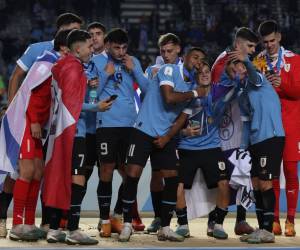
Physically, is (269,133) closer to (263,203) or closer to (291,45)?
(263,203)

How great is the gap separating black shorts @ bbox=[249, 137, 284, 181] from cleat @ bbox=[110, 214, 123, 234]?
1.28 meters

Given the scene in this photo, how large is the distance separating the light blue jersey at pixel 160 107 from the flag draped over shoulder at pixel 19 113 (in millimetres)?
811

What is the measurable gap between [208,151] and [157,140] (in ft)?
1.98

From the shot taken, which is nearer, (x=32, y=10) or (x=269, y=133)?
(x=269, y=133)

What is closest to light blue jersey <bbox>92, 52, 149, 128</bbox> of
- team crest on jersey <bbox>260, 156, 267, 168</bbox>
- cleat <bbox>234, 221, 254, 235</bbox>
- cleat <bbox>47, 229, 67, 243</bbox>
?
cleat <bbox>47, 229, 67, 243</bbox>

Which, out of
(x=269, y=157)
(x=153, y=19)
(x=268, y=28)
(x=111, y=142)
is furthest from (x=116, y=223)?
(x=153, y=19)

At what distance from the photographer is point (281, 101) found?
761 centimetres

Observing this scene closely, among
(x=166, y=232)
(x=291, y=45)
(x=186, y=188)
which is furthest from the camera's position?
(x=291, y=45)

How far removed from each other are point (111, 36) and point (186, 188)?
1.44m

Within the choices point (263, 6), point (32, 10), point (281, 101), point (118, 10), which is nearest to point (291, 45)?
point (263, 6)

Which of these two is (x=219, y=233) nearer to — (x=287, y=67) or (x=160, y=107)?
(x=160, y=107)

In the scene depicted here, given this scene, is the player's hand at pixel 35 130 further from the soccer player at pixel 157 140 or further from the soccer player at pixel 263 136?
the soccer player at pixel 263 136

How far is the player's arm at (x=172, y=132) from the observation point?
270 inches

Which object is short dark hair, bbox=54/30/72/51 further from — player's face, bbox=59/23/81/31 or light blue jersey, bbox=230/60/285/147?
light blue jersey, bbox=230/60/285/147
